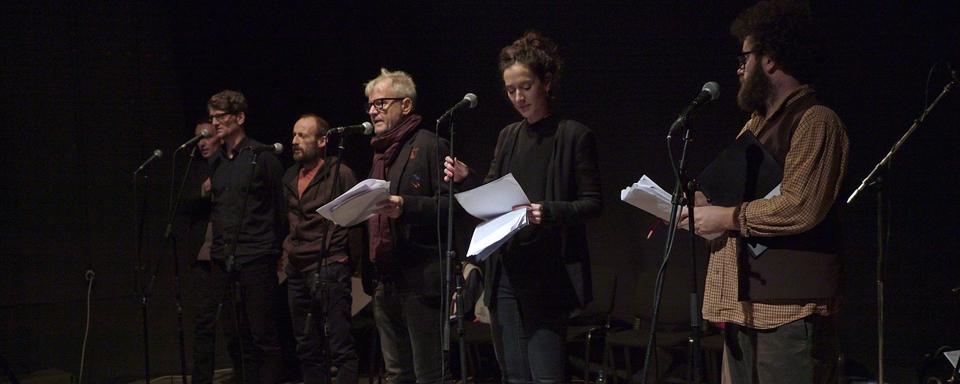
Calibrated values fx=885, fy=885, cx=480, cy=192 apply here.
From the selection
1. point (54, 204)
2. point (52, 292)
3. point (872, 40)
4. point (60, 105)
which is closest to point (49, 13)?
point (60, 105)

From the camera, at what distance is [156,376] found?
19.8 feet

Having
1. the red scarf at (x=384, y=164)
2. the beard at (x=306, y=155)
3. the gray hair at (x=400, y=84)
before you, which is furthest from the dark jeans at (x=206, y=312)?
the gray hair at (x=400, y=84)

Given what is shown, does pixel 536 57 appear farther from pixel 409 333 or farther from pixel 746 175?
pixel 409 333

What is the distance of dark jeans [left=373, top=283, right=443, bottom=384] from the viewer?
11.2 ft

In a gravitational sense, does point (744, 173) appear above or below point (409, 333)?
above

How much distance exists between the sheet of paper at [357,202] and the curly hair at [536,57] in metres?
0.63

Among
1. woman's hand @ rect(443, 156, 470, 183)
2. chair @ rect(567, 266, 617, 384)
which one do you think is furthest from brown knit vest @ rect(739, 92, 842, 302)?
chair @ rect(567, 266, 617, 384)

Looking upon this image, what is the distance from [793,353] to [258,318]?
3238 millimetres

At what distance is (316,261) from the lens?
4.73m

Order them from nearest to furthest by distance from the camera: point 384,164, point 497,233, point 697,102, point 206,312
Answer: point 697,102, point 497,233, point 384,164, point 206,312

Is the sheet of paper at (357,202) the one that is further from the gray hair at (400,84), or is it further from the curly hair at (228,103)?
the curly hair at (228,103)

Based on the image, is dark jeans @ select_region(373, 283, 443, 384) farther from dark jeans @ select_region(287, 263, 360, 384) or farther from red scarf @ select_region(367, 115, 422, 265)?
dark jeans @ select_region(287, 263, 360, 384)

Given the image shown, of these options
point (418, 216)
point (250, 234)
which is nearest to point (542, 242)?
point (418, 216)

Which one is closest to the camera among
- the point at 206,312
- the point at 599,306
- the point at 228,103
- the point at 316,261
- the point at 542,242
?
the point at 542,242
